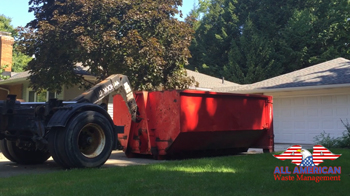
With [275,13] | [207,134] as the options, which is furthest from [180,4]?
[275,13]

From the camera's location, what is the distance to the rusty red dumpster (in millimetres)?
10141

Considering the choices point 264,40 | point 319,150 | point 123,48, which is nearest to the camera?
point 319,150

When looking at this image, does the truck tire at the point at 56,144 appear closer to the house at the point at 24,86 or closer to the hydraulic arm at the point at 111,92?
the hydraulic arm at the point at 111,92

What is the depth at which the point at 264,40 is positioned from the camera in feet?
116

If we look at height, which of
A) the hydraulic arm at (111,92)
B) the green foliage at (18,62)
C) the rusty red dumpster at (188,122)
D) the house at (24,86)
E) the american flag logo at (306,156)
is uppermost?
the green foliage at (18,62)

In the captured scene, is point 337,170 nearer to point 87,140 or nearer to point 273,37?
point 87,140

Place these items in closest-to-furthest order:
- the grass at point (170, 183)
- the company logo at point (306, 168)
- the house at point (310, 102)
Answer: the grass at point (170, 183) < the company logo at point (306, 168) < the house at point (310, 102)

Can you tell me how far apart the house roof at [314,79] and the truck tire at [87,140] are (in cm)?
1024

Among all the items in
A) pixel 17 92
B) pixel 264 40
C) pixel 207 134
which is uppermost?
pixel 264 40

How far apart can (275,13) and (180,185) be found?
34.5 meters

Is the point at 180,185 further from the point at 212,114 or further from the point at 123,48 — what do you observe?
the point at 123,48

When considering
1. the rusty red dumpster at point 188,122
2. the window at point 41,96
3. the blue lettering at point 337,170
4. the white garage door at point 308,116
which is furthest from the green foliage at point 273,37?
the blue lettering at point 337,170

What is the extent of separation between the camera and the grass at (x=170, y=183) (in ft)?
18.5

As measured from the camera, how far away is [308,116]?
16422mm
